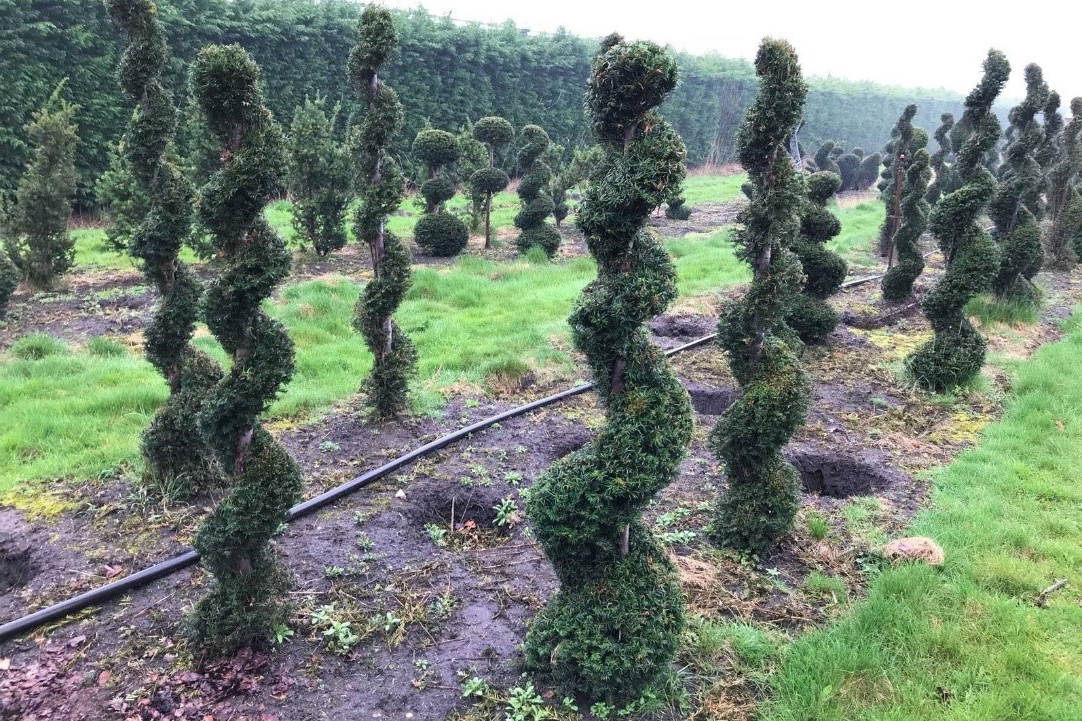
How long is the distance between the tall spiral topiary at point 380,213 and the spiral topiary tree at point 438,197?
6.67 metres

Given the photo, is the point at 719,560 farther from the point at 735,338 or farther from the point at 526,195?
the point at 526,195

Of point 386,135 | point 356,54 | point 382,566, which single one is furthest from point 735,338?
point 356,54

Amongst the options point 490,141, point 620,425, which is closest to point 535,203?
point 490,141

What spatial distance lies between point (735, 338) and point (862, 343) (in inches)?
211

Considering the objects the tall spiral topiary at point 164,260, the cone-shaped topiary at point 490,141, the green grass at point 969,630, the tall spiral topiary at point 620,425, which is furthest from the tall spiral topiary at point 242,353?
the cone-shaped topiary at point 490,141

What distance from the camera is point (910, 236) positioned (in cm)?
Result: 1073

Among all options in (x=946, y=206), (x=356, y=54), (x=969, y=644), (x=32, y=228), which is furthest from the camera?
(x=32, y=228)

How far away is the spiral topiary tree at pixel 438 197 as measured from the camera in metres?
12.8

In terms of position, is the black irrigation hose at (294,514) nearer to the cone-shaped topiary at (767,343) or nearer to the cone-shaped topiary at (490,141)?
the cone-shaped topiary at (767,343)

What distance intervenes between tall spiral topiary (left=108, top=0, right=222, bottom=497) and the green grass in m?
4.09

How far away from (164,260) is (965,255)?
786 cm

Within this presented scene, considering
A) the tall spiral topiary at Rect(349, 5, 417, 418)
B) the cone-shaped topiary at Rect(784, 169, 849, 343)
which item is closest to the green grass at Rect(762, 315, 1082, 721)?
the cone-shaped topiary at Rect(784, 169, 849, 343)

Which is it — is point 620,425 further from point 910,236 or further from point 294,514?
point 910,236

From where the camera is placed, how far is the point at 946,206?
7.55 meters
